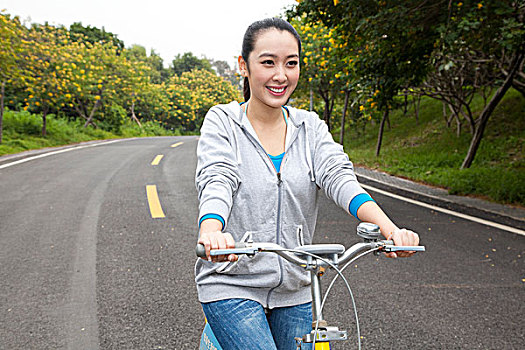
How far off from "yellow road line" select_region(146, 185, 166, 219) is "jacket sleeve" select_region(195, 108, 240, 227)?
4.95 m

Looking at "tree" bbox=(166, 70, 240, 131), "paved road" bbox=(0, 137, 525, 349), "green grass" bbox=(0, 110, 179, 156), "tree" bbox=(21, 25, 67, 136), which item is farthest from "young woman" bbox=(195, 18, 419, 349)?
"tree" bbox=(166, 70, 240, 131)

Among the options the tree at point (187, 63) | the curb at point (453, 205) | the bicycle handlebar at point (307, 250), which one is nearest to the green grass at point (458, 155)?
the curb at point (453, 205)

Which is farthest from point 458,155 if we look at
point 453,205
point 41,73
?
point 41,73

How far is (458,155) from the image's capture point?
13.8 m

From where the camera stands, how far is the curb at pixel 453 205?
23.0ft

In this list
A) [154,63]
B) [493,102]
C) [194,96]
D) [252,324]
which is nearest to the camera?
[252,324]

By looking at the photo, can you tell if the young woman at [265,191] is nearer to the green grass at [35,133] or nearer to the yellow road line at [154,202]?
the yellow road line at [154,202]

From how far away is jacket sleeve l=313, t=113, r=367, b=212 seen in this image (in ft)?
5.78

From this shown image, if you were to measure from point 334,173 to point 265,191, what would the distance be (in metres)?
0.30

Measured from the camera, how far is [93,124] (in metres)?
26.3

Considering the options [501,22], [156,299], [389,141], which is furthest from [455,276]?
[389,141]

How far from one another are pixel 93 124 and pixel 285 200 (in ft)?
87.8

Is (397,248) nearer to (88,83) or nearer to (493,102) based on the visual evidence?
(493,102)

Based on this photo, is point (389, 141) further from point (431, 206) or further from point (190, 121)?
point (190, 121)
